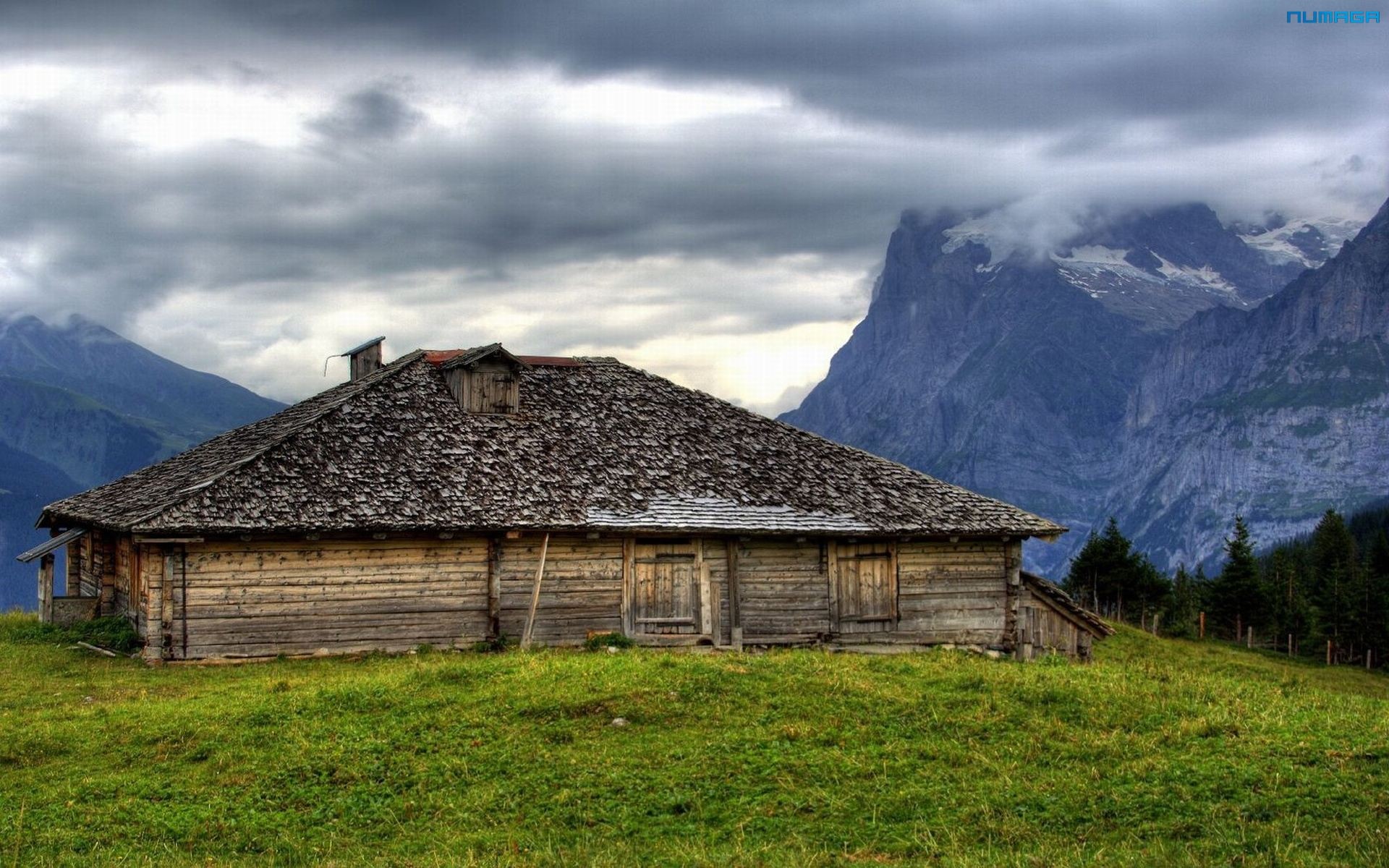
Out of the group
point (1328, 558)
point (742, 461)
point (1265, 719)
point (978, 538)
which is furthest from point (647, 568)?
point (1328, 558)

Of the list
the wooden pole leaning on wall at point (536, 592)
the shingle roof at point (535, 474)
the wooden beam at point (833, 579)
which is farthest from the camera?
the wooden beam at point (833, 579)

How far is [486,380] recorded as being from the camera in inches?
1201

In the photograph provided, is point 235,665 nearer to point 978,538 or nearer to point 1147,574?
point 978,538

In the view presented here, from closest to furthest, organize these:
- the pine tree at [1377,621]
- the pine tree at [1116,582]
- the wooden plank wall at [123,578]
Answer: the wooden plank wall at [123,578]
the pine tree at [1377,621]
the pine tree at [1116,582]

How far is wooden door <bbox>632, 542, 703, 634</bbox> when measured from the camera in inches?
1090

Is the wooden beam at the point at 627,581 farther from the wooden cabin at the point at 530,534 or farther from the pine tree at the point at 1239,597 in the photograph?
the pine tree at the point at 1239,597

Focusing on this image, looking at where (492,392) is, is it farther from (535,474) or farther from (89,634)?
(89,634)

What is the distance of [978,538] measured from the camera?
30172 mm

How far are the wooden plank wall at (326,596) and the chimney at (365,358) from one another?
12.4 m

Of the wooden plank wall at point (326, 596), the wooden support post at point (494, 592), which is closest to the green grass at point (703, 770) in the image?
the wooden plank wall at point (326, 596)

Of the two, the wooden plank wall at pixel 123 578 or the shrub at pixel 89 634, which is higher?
the wooden plank wall at pixel 123 578

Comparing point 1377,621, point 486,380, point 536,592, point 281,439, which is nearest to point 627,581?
point 536,592

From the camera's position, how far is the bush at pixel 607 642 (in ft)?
86.2

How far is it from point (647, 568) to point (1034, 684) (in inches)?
469
